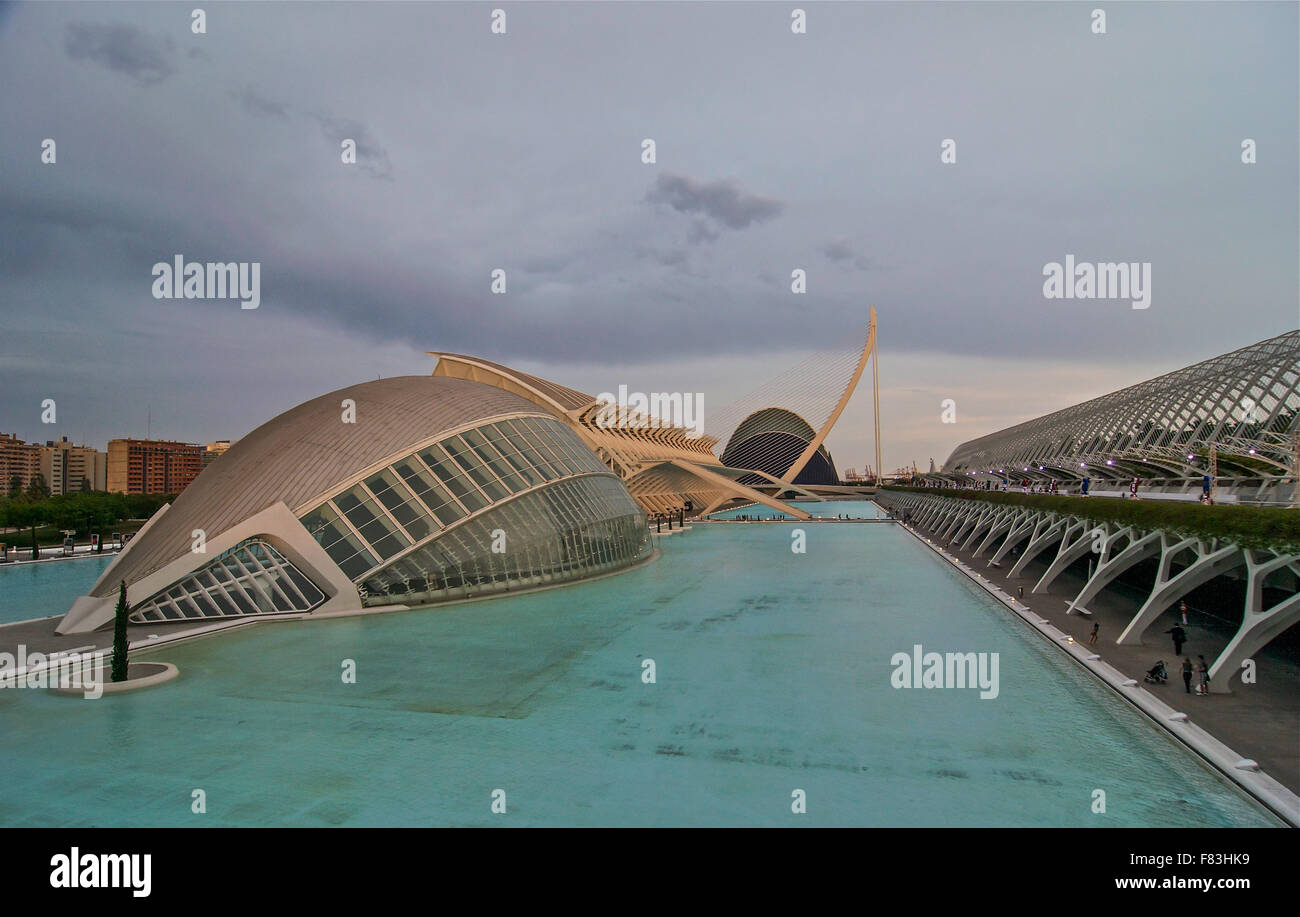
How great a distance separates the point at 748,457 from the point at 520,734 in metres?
137

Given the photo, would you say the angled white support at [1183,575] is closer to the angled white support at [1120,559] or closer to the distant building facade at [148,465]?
the angled white support at [1120,559]

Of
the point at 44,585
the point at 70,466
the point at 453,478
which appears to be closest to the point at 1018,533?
the point at 453,478

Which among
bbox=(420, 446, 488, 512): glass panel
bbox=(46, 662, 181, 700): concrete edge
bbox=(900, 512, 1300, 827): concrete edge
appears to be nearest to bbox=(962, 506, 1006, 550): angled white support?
bbox=(900, 512, 1300, 827): concrete edge

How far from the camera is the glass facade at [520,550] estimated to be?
22625mm

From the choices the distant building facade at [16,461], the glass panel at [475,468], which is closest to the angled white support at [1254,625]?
the glass panel at [475,468]

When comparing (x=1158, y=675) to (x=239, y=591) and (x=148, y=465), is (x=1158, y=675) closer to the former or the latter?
(x=239, y=591)

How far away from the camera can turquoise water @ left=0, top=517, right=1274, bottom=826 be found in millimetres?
8734

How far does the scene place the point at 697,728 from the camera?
11.6 meters

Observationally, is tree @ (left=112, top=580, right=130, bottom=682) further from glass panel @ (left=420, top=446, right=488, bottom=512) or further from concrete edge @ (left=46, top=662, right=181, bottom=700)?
glass panel @ (left=420, top=446, right=488, bottom=512)

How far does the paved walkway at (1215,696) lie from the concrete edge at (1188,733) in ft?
0.74

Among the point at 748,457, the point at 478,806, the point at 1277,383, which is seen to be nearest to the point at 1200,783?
the point at 478,806

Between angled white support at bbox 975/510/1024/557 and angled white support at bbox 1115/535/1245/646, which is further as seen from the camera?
angled white support at bbox 975/510/1024/557

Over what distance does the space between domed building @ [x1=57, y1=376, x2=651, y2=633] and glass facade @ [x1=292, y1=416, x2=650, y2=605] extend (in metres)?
0.05

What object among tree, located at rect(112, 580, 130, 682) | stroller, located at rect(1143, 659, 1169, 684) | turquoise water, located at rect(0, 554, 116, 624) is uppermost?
tree, located at rect(112, 580, 130, 682)
